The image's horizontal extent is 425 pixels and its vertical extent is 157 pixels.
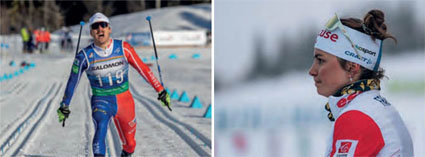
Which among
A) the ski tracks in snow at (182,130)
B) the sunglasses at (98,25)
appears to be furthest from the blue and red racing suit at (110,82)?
the ski tracks in snow at (182,130)

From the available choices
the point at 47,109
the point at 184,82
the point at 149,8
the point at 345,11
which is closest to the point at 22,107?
the point at 47,109

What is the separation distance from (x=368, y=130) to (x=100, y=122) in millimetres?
2847

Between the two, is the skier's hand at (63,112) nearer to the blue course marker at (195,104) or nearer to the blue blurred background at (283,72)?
the blue blurred background at (283,72)

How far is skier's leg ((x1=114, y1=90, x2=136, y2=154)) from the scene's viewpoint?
373cm

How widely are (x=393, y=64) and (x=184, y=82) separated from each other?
10388mm

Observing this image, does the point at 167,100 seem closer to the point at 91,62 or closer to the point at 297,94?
the point at 91,62

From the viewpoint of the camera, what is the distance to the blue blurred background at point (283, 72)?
338cm

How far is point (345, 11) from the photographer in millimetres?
3656

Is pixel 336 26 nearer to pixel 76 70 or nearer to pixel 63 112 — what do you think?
pixel 76 70

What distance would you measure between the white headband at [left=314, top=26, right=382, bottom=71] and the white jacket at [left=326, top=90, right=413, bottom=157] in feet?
0.24

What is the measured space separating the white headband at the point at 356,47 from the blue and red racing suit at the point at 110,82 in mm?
2282

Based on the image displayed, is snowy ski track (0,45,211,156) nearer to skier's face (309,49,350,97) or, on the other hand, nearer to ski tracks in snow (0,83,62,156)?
ski tracks in snow (0,83,62,156)

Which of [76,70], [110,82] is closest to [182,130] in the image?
[110,82]

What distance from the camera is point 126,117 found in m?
3.80
